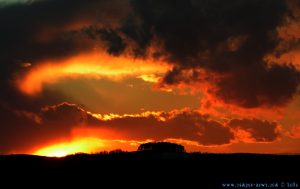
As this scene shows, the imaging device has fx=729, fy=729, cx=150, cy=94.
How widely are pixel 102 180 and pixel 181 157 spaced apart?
24.2 feet

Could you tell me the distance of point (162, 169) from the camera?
200 feet

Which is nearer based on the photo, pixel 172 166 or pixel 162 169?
pixel 162 169

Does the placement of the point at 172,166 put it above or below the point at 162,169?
above

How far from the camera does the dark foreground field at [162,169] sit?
6006 cm

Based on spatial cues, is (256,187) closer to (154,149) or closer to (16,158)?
(154,149)

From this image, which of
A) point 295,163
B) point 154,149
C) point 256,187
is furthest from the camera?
point 154,149

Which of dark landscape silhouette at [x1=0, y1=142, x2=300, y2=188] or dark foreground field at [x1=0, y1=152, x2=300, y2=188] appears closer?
dark foreground field at [x1=0, y1=152, x2=300, y2=188]

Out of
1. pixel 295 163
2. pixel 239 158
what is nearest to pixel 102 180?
pixel 239 158

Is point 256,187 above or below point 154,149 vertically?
below

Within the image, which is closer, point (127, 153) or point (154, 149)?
point (127, 153)

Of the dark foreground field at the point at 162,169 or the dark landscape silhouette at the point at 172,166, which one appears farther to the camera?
the dark landscape silhouette at the point at 172,166

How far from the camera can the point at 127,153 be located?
211ft

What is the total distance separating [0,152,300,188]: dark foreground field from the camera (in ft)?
197

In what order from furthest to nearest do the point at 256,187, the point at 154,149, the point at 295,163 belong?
the point at 154,149
the point at 295,163
the point at 256,187
